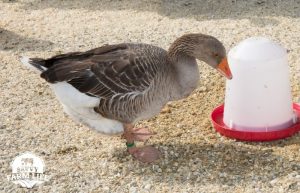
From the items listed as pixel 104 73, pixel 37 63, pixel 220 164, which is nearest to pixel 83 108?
pixel 104 73

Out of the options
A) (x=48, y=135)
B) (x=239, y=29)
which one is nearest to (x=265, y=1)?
(x=239, y=29)

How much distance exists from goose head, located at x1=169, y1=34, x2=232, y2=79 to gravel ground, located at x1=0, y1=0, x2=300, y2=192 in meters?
0.65

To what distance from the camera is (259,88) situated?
4582 millimetres

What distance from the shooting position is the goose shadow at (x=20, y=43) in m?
6.83

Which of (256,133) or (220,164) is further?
(256,133)

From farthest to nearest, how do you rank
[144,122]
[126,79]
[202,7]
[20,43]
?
[202,7]
[20,43]
[144,122]
[126,79]

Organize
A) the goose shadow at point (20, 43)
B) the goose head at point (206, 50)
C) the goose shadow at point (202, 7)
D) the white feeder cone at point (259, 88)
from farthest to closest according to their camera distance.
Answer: the goose shadow at point (202, 7) → the goose shadow at point (20, 43) → the white feeder cone at point (259, 88) → the goose head at point (206, 50)

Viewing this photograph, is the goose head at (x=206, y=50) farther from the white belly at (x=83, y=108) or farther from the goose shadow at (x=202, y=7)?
the goose shadow at (x=202, y=7)

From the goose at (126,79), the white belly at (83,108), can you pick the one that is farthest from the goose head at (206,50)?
the white belly at (83,108)

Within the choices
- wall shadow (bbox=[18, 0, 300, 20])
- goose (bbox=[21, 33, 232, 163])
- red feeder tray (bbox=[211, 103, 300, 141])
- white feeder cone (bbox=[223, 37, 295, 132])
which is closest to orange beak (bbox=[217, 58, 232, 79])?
goose (bbox=[21, 33, 232, 163])

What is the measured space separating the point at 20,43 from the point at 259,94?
344cm

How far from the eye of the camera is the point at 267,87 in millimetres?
4574

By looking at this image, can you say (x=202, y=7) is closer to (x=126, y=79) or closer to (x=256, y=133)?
(x=256, y=133)

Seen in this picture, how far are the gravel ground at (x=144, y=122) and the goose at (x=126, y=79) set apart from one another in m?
0.30
